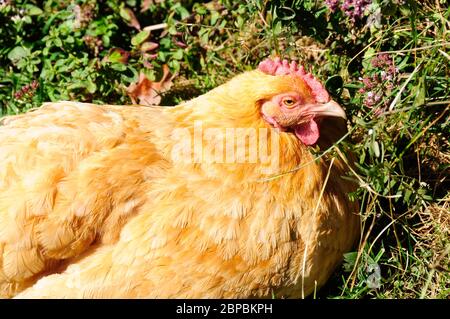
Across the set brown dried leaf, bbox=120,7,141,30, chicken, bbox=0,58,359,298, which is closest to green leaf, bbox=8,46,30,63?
brown dried leaf, bbox=120,7,141,30

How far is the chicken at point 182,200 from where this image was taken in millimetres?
2910

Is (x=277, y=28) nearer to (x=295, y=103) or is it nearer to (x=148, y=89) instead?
(x=295, y=103)

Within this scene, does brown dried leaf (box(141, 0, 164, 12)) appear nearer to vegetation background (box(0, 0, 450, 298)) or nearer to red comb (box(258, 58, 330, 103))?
vegetation background (box(0, 0, 450, 298))

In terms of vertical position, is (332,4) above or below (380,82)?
above

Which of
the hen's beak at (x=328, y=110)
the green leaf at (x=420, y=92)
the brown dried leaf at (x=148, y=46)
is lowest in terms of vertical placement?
the brown dried leaf at (x=148, y=46)

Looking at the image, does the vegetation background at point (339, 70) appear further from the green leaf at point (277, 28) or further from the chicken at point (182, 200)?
the chicken at point (182, 200)

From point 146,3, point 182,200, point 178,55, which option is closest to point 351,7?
point 178,55

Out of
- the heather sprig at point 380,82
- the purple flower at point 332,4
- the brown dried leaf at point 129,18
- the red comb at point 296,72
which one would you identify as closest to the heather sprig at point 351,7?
the purple flower at point 332,4

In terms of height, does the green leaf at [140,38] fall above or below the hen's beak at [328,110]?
below

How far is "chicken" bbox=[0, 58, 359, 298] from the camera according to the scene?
2910 millimetres

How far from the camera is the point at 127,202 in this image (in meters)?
2.99

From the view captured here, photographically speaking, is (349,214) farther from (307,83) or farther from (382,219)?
(307,83)

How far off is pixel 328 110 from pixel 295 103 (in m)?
0.14

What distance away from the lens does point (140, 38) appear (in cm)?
446
